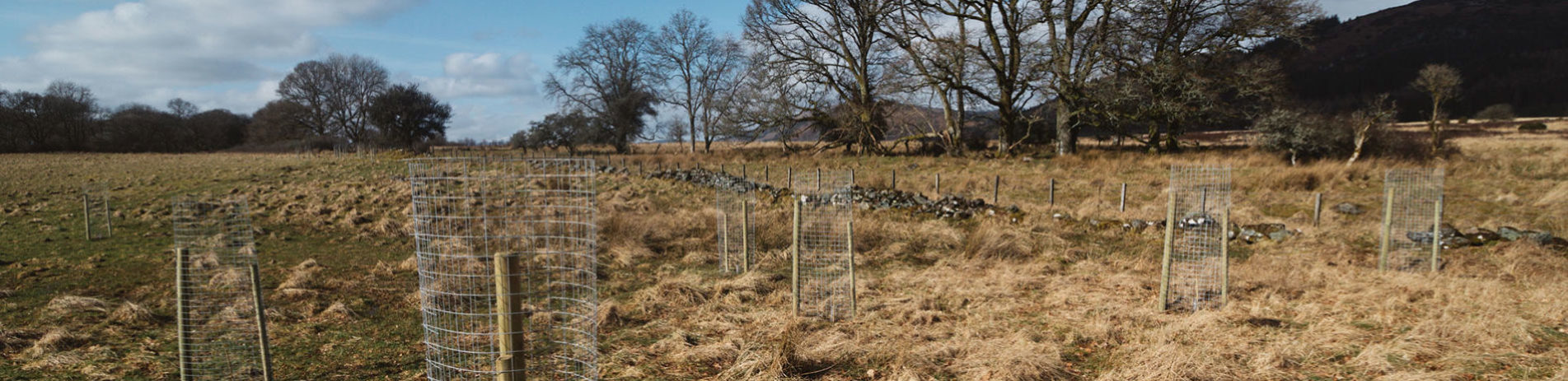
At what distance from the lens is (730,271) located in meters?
9.41

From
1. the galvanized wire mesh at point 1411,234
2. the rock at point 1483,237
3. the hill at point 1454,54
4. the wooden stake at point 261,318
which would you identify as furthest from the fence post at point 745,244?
the hill at point 1454,54

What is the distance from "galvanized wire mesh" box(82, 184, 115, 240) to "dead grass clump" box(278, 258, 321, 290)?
5654mm

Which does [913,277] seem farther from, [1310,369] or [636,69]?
[636,69]

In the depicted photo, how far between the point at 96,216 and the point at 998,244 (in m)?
17.4

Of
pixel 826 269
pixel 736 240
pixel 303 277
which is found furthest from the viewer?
pixel 736 240

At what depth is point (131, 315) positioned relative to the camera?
260 inches

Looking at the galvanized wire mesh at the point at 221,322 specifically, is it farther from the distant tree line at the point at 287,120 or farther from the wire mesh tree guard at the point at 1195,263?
the distant tree line at the point at 287,120

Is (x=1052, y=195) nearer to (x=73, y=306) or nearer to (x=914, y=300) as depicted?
(x=914, y=300)

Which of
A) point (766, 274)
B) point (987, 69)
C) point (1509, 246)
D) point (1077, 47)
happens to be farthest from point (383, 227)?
point (1077, 47)

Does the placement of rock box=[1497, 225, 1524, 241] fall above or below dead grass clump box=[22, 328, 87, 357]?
above

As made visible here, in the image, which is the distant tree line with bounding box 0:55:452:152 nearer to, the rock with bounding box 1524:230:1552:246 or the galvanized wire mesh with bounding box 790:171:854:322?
the galvanized wire mesh with bounding box 790:171:854:322

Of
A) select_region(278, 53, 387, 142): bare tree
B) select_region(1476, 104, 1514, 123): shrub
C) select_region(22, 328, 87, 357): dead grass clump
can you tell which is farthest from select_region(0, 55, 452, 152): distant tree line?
select_region(1476, 104, 1514, 123): shrub

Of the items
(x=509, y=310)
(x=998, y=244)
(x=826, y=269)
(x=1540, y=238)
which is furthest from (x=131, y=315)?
(x=1540, y=238)

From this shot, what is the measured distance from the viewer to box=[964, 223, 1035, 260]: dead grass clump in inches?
390
